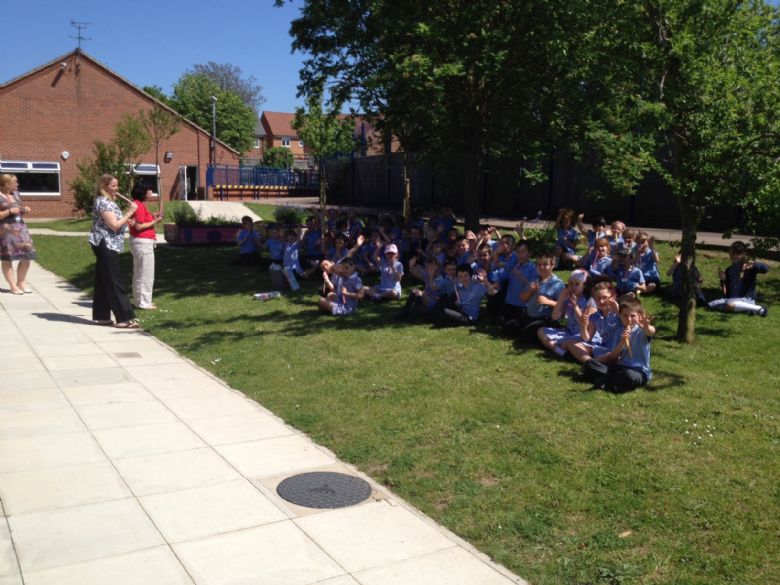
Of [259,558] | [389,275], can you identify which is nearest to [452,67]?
[389,275]

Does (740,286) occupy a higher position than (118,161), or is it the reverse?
(118,161)

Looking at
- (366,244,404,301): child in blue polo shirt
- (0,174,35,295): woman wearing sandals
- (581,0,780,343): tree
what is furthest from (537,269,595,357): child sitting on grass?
(0,174,35,295): woman wearing sandals

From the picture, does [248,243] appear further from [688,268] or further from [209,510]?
[209,510]

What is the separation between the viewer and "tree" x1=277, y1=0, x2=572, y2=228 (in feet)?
36.9

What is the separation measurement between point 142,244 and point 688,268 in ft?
24.6

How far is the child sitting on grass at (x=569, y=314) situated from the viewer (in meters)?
7.78

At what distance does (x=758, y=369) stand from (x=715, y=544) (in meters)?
3.83

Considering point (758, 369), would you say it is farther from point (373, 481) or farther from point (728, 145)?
point (373, 481)

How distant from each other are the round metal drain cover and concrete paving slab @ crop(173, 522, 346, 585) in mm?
408

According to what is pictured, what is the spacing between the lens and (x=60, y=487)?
194 inches

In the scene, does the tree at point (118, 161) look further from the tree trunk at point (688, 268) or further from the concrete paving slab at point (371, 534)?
the concrete paving slab at point (371, 534)

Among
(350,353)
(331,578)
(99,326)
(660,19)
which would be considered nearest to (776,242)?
(660,19)

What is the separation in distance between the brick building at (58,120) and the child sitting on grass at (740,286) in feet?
94.6

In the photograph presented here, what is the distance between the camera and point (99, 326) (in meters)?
10.3
